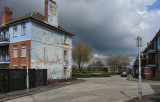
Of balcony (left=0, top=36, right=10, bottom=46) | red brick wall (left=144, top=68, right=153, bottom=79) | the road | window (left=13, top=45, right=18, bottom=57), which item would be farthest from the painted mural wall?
red brick wall (left=144, top=68, right=153, bottom=79)

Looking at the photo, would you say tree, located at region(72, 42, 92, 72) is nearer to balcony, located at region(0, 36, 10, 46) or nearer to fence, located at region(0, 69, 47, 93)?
balcony, located at region(0, 36, 10, 46)

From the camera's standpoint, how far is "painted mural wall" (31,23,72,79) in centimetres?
1937

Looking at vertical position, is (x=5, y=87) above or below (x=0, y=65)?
below

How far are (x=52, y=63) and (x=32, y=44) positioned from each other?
5317 millimetres

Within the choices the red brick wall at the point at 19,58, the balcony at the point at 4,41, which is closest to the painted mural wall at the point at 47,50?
the red brick wall at the point at 19,58

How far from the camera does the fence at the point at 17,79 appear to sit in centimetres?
1199

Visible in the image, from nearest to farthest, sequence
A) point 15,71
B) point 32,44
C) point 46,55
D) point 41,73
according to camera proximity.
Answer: point 15,71 < point 41,73 < point 32,44 < point 46,55

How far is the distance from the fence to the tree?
91.5 ft

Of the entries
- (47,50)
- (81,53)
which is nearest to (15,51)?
(47,50)

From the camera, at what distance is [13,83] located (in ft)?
42.2

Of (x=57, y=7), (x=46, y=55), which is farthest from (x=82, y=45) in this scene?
(x=46, y=55)

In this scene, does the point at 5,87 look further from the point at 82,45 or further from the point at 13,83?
the point at 82,45

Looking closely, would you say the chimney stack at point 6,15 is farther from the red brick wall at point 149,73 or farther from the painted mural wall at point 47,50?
the red brick wall at point 149,73

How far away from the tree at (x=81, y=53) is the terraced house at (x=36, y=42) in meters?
17.3
